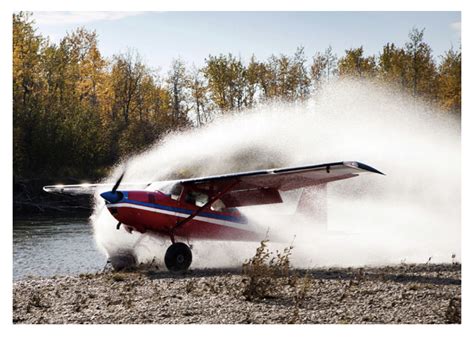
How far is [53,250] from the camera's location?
15102 millimetres

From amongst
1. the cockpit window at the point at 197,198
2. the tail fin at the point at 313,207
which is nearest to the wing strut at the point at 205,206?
the cockpit window at the point at 197,198

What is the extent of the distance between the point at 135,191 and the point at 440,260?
497 cm

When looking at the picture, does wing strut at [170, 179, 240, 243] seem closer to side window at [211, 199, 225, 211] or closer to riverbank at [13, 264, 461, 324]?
side window at [211, 199, 225, 211]

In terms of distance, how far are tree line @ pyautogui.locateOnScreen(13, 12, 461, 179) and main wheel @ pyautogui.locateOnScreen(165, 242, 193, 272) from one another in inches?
298

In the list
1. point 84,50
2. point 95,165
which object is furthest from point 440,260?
point 84,50

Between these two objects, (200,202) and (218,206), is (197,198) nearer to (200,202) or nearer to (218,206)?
(200,202)

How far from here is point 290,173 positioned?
9953 millimetres

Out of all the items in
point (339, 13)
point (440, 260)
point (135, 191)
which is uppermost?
point (339, 13)

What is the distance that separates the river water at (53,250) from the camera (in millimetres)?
12965

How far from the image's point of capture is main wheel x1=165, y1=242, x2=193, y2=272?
10.4 metres

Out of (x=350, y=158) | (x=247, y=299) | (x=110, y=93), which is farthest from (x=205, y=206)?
(x=110, y=93)

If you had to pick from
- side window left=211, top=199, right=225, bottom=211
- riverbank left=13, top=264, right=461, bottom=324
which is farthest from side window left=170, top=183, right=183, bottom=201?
riverbank left=13, top=264, right=461, bottom=324

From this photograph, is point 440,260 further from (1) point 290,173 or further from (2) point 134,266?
(2) point 134,266

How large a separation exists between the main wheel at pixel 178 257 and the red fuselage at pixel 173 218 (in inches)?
11.1
